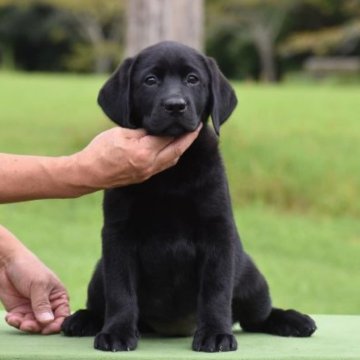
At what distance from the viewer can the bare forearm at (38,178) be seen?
3076mm

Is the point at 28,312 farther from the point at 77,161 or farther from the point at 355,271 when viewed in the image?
the point at 355,271

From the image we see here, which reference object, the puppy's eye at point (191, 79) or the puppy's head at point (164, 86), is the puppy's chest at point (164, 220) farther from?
the puppy's eye at point (191, 79)

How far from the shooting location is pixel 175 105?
3.27 m

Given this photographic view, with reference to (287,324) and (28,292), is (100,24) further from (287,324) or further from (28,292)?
(287,324)

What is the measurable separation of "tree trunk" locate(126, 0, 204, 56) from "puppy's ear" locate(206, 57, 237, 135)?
6465mm

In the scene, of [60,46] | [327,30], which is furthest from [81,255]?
[60,46]

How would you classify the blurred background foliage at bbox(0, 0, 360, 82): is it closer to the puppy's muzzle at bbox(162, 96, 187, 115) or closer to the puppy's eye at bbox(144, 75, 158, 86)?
the puppy's eye at bbox(144, 75, 158, 86)

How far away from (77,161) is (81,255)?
5.16 metres

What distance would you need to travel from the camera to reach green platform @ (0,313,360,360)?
3.06m

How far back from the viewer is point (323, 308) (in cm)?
681

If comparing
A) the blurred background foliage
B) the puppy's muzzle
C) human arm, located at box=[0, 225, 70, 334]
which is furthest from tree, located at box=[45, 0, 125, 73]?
the puppy's muzzle

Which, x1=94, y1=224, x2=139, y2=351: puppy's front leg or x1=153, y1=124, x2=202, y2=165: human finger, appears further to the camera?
x1=94, y1=224, x2=139, y2=351: puppy's front leg

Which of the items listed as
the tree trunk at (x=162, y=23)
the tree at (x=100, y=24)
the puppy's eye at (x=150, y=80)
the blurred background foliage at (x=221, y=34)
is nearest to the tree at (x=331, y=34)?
the blurred background foliage at (x=221, y=34)

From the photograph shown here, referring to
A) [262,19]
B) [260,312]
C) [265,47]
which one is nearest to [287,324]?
[260,312]
